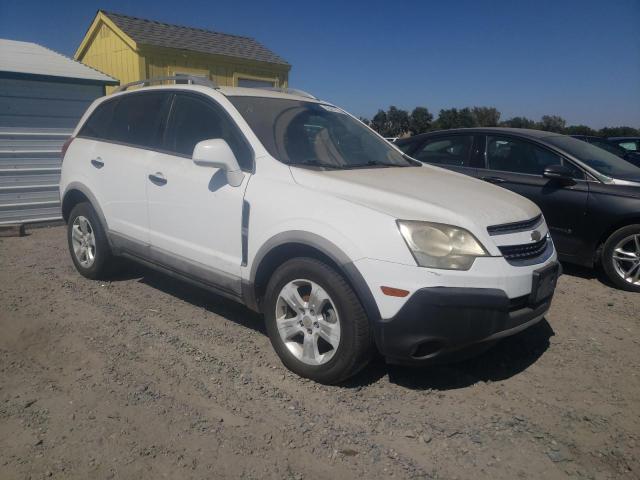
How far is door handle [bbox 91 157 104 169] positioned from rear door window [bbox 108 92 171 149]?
23 cm

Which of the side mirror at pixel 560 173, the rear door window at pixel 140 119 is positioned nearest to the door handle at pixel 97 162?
the rear door window at pixel 140 119

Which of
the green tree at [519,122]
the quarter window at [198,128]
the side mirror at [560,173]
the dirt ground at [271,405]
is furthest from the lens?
the green tree at [519,122]

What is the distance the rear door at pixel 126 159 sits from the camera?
4.23 m

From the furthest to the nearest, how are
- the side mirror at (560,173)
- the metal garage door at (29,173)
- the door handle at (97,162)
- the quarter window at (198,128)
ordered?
the metal garage door at (29,173)
the side mirror at (560,173)
the door handle at (97,162)
the quarter window at (198,128)

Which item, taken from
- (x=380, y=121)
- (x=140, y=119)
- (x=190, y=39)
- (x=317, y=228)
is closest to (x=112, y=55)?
(x=190, y=39)

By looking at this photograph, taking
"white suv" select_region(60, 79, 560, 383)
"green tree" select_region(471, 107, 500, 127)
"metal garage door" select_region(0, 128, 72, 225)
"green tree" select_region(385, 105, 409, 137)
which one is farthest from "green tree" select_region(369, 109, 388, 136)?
"white suv" select_region(60, 79, 560, 383)

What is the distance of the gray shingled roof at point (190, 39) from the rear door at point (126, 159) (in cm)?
903

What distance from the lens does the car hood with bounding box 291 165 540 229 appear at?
113 inches

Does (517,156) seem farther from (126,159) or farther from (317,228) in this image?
(126,159)

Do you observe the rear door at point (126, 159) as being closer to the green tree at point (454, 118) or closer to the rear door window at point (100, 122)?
the rear door window at point (100, 122)

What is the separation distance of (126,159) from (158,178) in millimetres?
569

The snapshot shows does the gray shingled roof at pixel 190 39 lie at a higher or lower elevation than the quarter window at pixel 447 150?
higher

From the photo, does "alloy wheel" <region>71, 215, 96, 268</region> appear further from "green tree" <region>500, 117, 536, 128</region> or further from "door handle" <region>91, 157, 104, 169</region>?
"green tree" <region>500, 117, 536, 128</region>

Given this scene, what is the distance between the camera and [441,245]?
9.13ft
